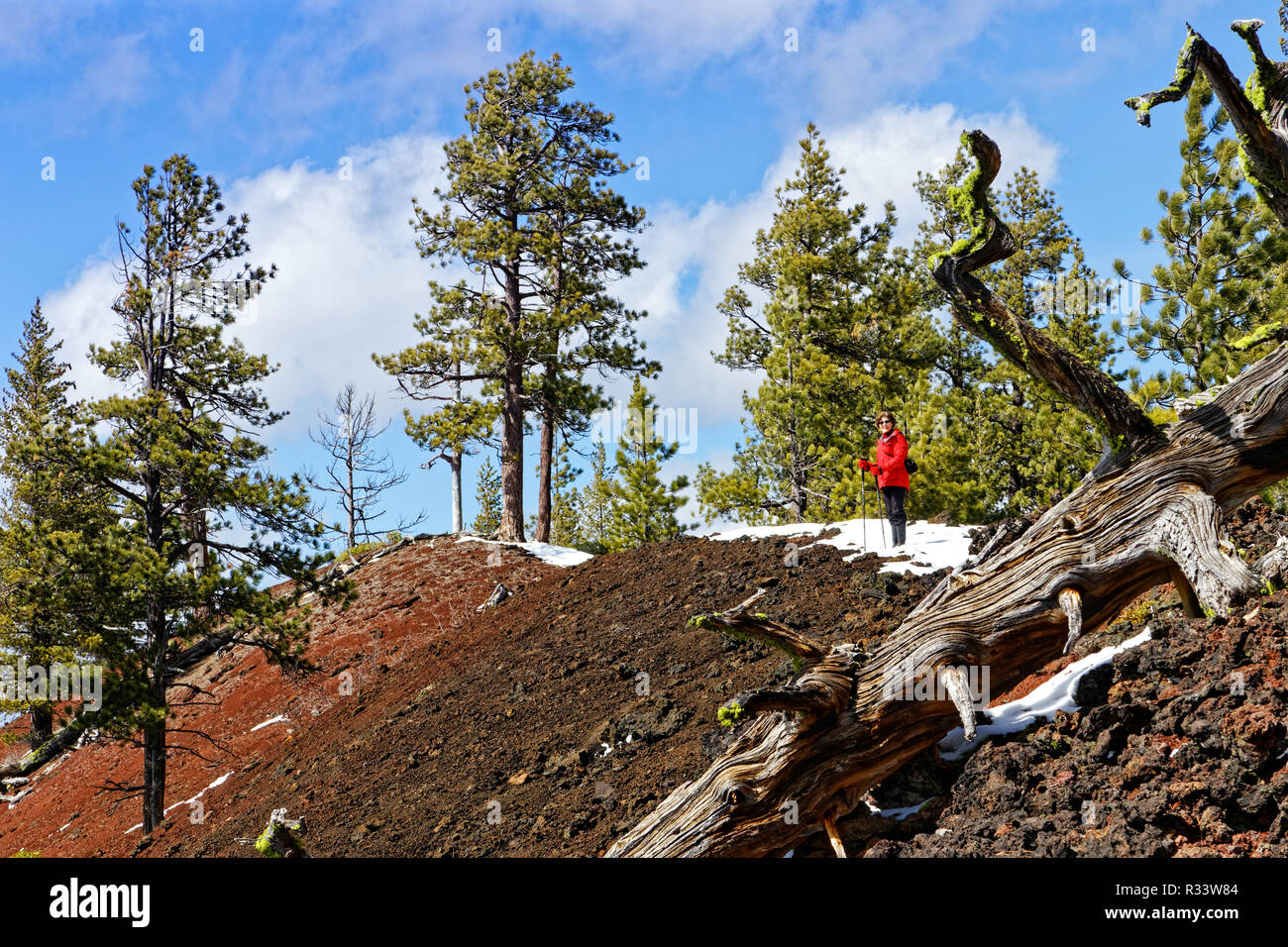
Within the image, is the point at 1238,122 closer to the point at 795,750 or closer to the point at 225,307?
the point at 795,750

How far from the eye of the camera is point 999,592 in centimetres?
704

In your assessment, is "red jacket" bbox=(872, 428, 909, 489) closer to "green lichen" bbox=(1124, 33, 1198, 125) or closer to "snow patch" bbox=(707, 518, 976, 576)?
"snow patch" bbox=(707, 518, 976, 576)

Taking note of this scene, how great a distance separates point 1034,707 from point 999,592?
35.1 inches

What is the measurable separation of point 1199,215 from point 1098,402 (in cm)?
994

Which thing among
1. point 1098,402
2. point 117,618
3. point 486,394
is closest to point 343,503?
point 486,394

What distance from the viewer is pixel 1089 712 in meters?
6.36

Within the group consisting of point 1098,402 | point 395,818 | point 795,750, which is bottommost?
point 395,818

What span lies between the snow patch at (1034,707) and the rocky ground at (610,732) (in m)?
0.17

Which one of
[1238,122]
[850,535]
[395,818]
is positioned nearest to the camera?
[1238,122]

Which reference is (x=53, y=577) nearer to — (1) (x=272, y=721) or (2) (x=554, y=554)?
(1) (x=272, y=721)

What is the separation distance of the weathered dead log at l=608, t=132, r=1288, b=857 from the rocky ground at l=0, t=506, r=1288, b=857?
0.42 metres

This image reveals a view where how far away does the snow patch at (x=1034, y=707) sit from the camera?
22.5ft

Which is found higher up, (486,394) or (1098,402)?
(486,394)
